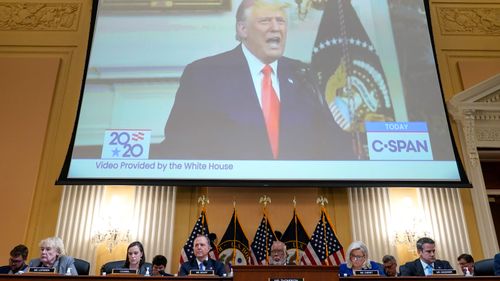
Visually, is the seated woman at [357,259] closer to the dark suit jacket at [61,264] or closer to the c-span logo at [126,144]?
the dark suit jacket at [61,264]

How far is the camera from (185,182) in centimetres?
564

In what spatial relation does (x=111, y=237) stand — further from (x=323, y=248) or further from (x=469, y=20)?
(x=469, y=20)

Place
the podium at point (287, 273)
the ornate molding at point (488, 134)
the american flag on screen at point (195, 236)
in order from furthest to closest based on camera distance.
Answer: the ornate molding at point (488, 134) < the american flag on screen at point (195, 236) < the podium at point (287, 273)

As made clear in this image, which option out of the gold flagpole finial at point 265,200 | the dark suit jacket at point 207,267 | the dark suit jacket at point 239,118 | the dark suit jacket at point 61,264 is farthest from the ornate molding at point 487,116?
Result: the dark suit jacket at point 61,264

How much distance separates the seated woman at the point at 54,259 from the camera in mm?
4328

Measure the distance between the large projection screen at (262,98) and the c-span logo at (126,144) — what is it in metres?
0.01

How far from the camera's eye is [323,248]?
5.75 meters

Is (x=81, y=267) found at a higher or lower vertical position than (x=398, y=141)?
lower

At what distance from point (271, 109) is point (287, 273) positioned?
318cm

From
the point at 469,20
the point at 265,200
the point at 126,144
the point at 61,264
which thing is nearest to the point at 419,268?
the point at 265,200

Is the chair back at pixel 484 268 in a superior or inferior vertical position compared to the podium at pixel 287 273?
superior

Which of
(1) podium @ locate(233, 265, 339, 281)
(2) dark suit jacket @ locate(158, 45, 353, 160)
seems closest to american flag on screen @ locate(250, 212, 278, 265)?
(2) dark suit jacket @ locate(158, 45, 353, 160)

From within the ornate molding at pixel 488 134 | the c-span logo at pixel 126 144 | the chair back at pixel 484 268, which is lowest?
the chair back at pixel 484 268

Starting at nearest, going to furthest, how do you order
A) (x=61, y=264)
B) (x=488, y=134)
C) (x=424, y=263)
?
1. (x=61, y=264)
2. (x=424, y=263)
3. (x=488, y=134)
